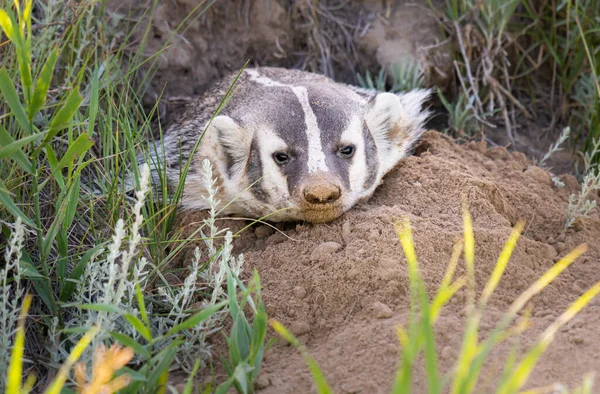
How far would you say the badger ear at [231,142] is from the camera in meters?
2.94

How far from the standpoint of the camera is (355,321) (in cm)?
218

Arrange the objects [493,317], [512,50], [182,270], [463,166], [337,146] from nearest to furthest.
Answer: [493,317]
[182,270]
[337,146]
[463,166]
[512,50]

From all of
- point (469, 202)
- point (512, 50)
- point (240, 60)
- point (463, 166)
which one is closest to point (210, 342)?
point (469, 202)

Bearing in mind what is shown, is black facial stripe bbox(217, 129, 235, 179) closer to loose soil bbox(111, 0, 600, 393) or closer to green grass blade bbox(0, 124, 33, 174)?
loose soil bbox(111, 0, 600, 393)

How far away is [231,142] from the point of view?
9.77 ft

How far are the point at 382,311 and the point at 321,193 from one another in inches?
22.9

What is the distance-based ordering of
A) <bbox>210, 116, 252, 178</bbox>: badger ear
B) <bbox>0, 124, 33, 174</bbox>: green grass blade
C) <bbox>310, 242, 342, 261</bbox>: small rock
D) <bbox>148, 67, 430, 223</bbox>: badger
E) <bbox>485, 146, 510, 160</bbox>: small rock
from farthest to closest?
<bbox>485, 146, 510, 160</bbox>: small rock < <bbox>210, 116, 252, 178</bbox>: badger ear < <bbox>148, 67, 430, 223</bbox>: badger < <bbox>310, 242, 342, 261</bbox>: small rock < <bbox>0, 124, 33, 174</bbox>: green grass blade

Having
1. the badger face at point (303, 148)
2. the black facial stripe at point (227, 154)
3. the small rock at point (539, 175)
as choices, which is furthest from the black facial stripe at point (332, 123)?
the small rock at point (539, 175)

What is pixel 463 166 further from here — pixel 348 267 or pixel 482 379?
pixel 482 379

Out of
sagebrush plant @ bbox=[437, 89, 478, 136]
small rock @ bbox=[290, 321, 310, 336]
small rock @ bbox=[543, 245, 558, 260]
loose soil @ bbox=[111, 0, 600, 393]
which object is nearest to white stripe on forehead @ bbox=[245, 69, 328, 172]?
loose soil @ bbox=[111, 0, 600, 393]

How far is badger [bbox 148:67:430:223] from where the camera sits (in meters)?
2.69

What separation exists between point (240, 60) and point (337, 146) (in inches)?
62.5

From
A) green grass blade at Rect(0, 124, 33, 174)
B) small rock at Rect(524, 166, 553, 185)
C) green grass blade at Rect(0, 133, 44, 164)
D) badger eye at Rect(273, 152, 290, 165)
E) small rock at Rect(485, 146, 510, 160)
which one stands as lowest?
small rock at Rect(485, 146, 510, 160)

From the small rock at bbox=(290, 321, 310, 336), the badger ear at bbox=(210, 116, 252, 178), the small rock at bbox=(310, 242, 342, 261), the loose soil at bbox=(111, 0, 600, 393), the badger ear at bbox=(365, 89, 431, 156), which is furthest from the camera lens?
the badger ear at bbox=(365, 89, 431, 156)
